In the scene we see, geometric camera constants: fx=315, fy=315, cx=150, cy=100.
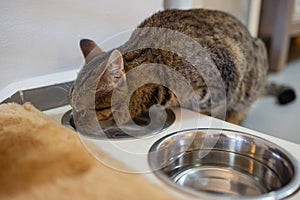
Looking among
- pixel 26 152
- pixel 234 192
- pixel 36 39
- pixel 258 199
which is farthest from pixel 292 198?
pixel 36 39

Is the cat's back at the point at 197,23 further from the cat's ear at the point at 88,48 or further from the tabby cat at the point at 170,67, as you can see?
the cat's ear at the point at 88,48

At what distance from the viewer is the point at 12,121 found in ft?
2.36

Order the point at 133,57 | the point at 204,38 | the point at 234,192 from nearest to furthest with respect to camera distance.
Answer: the point at 234,192, the point at 133,57, the point at 204,38

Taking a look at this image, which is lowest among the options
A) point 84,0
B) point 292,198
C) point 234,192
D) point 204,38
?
point 234,192

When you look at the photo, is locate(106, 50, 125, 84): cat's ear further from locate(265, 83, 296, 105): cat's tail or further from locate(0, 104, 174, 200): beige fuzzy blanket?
locate(265, 83, 296, 105): cat's tail

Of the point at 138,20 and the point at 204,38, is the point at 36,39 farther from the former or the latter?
the point at 204,38

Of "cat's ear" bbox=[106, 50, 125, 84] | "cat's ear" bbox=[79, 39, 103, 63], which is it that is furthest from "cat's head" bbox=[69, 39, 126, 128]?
"cat's ear" bbox=[79, 39, 103, 63]

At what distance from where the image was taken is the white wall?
887 millimetres

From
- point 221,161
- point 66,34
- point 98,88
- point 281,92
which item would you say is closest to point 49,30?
point 66,34

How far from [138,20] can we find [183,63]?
1.14 feet

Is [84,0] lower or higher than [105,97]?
higher

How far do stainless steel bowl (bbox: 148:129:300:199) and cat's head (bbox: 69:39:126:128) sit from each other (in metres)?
0.18

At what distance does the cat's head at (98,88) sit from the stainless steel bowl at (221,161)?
182 mm

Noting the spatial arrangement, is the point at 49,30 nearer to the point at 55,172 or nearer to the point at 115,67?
the point at 115,67
